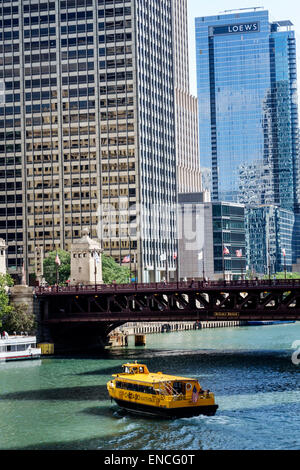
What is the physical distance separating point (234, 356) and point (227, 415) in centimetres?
4924

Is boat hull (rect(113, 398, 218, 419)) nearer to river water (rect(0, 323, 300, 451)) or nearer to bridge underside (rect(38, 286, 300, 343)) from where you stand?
river water (rect(0, 323, 300, 451))

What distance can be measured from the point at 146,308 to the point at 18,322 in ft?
68.6

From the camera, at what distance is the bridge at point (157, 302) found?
392 ft

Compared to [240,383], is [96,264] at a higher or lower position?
higher

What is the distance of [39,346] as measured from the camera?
5153 inches

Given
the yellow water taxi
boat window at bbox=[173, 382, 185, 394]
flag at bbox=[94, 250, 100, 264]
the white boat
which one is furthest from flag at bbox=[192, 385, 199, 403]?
flag at bbox=[94, 250, 100, 264]

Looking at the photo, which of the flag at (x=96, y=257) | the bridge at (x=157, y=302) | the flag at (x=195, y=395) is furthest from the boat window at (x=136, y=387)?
the flag at (x=96, y=257)

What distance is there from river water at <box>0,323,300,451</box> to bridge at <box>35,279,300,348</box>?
627cm

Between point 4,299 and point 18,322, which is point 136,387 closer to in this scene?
point 4,299

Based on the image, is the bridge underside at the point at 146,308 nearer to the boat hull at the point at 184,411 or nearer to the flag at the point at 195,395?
the boat hull at the point at 184,411

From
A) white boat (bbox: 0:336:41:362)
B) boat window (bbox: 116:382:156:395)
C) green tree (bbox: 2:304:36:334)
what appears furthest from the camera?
green tree (bbox: 2:304:36:334)

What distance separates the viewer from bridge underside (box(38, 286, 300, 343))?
12050 centimetres
